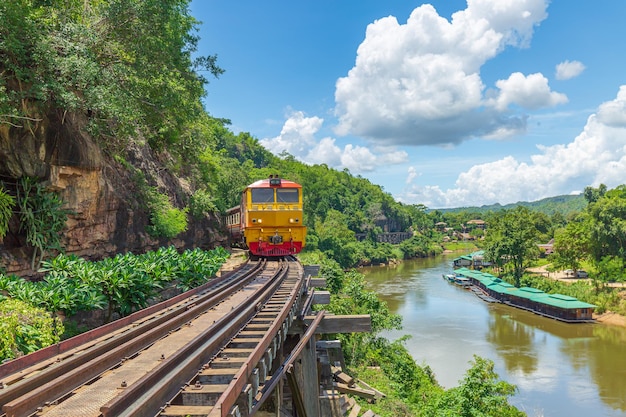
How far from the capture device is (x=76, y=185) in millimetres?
14719

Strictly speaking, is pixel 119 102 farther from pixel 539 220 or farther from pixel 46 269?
pixel 539 220

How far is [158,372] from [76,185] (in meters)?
11.8

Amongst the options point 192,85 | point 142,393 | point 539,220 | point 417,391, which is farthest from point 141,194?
point 539,220

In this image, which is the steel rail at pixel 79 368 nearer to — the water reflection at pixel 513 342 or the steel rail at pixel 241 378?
the steel rail at pixel 241 378

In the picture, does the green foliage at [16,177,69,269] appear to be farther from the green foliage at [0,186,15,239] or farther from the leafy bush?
the leafy bush

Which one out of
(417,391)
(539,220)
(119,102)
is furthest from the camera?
(539,220)

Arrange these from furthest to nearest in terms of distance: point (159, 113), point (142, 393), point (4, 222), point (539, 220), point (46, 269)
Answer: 1. point (539, 220)
2. point (159, 113)
3. point (4, 222)
4. point (46, 269)
5. point (142, 393)

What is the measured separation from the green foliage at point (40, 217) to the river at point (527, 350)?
18778mm

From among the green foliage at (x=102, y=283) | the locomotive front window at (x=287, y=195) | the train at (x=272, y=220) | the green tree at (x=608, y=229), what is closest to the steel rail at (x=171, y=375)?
the green foliage at (x=102, y=283)

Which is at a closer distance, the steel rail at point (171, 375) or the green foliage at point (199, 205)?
the steel rail at point (171, 375)

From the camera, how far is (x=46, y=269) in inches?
431

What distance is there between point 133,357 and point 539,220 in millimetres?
93251

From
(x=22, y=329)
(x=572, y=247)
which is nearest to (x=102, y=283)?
(x=22, y=329)

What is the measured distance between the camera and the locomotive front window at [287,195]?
19.7 meters
